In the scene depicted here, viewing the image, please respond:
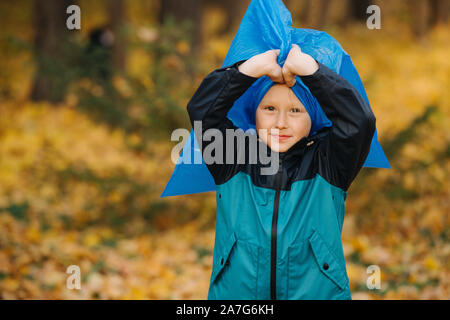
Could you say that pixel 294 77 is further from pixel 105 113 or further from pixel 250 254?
pixel 105 113

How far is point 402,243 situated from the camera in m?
5.81

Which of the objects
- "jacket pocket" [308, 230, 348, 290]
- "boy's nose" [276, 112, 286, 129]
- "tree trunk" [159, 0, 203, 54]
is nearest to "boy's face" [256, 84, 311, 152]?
"boy's nose" [276, 112, 286, 129]

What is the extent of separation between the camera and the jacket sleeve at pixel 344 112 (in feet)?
7.43

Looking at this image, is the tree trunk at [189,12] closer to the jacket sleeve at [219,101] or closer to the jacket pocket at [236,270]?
the jacket sleeve at [219,101]

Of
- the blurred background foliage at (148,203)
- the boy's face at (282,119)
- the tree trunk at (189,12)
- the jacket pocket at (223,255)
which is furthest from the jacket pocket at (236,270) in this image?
the tree trunk at (189,12)

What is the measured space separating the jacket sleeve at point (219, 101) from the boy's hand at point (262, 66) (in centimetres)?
3

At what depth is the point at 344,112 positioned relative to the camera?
2281 millimetres

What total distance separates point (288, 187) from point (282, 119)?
33 cm

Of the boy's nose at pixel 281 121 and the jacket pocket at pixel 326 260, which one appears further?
the boy's nose at pixel 281 121

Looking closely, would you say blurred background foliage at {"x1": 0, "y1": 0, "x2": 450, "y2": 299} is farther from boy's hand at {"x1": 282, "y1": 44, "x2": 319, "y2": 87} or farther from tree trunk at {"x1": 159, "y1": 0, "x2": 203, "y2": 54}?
tree trunk at {"x1": 159, "y1": 0, "x2": 203, "y2": 54}

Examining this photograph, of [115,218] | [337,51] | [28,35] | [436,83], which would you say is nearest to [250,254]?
[337,51]

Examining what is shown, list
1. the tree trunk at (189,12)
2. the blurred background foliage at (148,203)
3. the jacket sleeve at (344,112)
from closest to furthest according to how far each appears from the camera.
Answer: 1. the jacket sleeve at (344,112)
2. the blurred background foliage at (148,203)
3. the tree trunk at (189,12)

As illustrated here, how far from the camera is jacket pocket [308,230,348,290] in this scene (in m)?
2.35

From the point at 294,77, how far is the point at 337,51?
326mm
